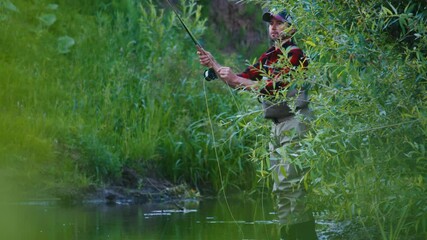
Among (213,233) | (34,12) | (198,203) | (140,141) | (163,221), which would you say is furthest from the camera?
(34,12)

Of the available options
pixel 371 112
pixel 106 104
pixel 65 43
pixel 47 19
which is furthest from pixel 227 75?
pixel 47 19

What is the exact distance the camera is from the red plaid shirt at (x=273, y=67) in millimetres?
6500

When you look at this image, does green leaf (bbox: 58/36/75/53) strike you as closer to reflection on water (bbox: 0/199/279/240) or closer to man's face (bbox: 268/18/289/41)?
reflection on water (bbox: 0/199/279/240)

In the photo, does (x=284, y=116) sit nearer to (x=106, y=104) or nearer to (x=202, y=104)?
(x=106, y=104)

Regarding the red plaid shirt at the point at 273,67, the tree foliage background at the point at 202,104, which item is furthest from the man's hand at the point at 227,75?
the tree foliage background at the point at 202,104

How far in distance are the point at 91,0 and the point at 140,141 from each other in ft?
13.0

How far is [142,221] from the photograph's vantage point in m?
8.62

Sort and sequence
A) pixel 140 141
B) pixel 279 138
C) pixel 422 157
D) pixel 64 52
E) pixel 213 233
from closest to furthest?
pixel 422 157 → pixel 279 138 → pixel 213 233 → pixel 140 141 → pixel 64 52

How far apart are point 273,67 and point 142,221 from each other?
2.48 metres

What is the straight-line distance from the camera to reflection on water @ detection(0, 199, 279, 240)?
7645 millimetres

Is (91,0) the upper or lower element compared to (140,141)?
upper

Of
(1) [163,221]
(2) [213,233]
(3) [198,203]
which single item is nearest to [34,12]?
(3) [198,203]

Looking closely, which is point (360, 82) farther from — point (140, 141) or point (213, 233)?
point (140, 141)

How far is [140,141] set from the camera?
35.6 feet
